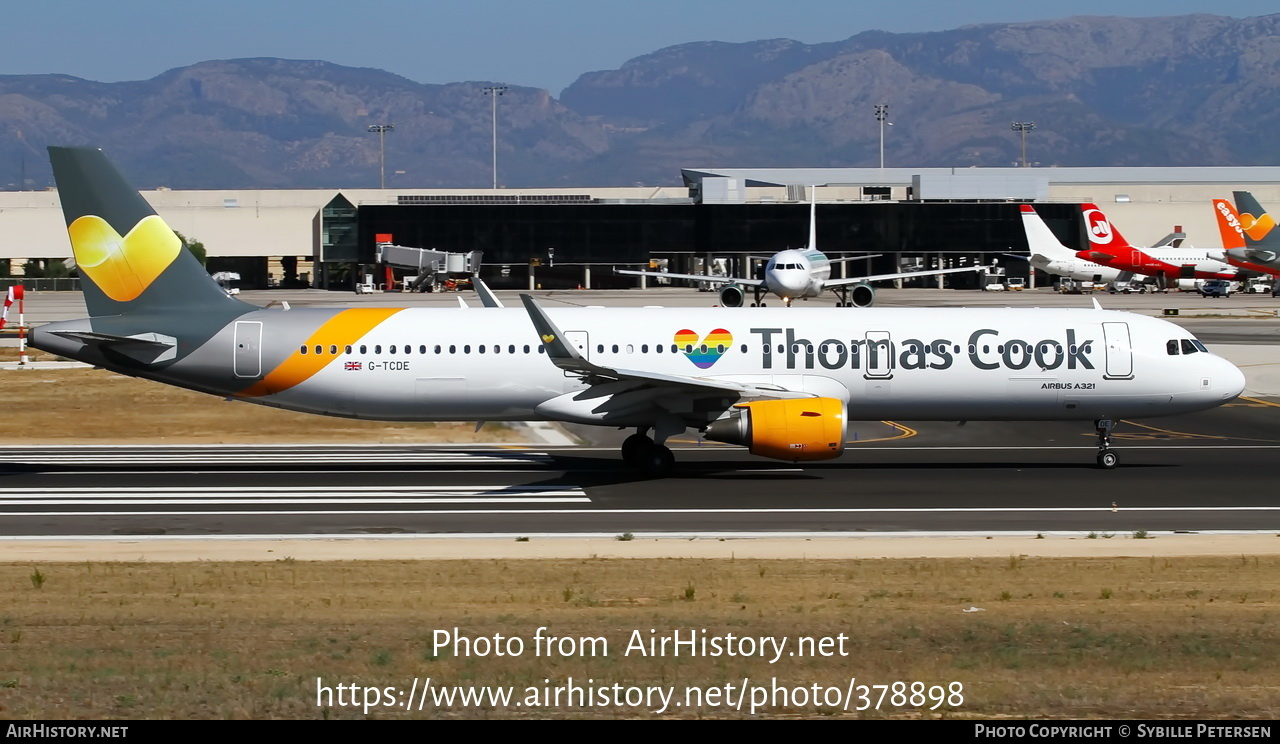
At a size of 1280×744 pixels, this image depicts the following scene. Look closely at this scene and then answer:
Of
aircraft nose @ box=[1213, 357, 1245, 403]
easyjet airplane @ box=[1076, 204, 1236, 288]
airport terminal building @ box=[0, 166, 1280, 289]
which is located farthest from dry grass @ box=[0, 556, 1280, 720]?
airport terminal building @ box=[0, 166, 1280, 289]

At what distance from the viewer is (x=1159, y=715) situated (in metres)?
11.4

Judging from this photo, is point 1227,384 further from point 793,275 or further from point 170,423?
point 793,275

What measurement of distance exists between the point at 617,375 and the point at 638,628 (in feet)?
44.2

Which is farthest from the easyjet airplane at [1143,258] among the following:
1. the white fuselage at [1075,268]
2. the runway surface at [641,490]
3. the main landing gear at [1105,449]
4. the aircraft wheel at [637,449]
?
the aircraft wheel at [637,449]

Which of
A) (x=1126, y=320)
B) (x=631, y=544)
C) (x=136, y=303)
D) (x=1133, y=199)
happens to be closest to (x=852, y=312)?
(x=1126, y=320)

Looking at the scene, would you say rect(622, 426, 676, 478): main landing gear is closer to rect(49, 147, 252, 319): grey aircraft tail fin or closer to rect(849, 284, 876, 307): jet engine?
rect(49, 147, 252, 319): grey aircraft tail fin

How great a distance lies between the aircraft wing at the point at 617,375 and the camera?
2698 centimetres

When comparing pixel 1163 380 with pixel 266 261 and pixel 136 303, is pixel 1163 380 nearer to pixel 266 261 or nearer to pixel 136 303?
pixel 136 303

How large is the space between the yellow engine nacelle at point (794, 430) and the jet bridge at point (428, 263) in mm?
106805

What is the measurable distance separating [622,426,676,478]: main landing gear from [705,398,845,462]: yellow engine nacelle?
249cm

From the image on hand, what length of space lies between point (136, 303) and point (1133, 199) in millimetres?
138420

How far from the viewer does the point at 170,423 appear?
130ft

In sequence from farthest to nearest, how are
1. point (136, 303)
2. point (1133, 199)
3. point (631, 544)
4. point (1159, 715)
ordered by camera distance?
point (1133, 199) < point (136, 303) < point (631, 544) < point (1159, 715)

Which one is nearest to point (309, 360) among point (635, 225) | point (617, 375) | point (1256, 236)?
point (617, 375)
